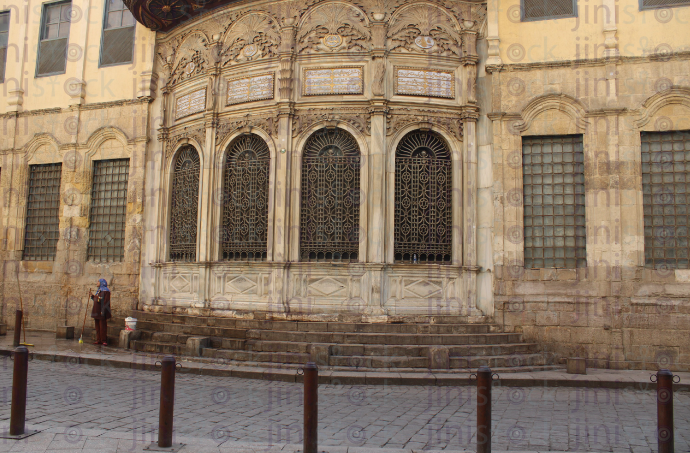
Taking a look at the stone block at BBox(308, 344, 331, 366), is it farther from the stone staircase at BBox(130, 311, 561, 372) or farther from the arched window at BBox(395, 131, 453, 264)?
the arched window at BBox(395, 131, 453, 264)

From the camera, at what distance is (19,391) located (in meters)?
5.12

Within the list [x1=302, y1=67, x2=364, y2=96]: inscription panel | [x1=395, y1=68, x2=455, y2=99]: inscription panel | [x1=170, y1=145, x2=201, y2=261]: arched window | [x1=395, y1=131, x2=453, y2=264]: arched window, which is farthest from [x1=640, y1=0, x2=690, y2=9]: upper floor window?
[x1=170, y1=145, x2=201, y2=261]: arched window

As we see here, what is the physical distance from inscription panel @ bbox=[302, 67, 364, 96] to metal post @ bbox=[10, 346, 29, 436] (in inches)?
294

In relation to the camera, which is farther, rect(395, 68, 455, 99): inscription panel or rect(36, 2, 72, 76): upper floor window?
rect(36, 2, 72, 76): upper floor window

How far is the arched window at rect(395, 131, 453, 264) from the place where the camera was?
1078 cm

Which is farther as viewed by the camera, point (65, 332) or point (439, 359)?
point (65, 332)

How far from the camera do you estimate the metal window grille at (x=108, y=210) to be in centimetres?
1366

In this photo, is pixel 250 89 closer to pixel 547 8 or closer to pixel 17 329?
pixel 547 8

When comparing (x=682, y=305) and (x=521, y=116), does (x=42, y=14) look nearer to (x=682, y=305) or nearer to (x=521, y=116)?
(x=521, y=116)

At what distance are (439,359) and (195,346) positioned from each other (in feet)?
14.3

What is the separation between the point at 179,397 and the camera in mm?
7281

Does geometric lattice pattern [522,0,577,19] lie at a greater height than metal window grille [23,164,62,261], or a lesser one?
greater

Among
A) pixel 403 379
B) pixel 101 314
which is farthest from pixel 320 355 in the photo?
pixel 101 314

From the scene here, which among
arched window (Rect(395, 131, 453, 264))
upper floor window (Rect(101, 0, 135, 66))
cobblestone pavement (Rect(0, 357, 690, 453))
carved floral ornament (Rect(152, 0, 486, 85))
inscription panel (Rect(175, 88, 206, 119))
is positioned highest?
upper floor window (Rect(101, 0, 135, 66))
